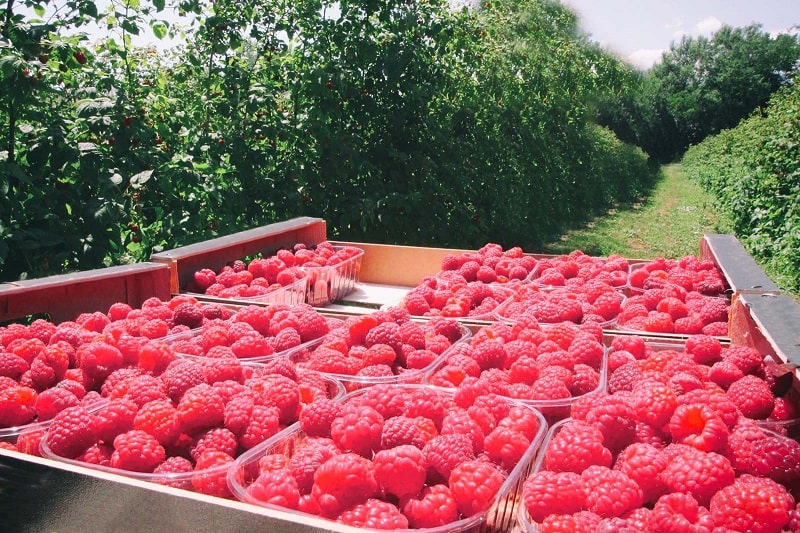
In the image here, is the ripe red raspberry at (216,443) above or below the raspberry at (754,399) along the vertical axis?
below

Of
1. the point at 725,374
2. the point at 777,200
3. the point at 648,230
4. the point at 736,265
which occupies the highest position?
the point at 777,200

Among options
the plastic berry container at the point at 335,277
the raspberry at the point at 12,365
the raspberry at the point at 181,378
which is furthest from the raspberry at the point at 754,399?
the plastic berry container at the point at 335,277

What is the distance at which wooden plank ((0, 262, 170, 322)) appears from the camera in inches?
84.6

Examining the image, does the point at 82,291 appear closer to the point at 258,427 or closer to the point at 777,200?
the point at 258,427

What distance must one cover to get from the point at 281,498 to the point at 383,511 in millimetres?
188

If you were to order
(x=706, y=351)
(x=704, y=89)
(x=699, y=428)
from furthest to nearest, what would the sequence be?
(x=704, y=89) < (x=706, y=351) < (x=699, y=428)

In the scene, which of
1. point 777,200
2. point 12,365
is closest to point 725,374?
point 12,365

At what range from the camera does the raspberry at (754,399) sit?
149cm

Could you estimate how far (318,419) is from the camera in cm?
136

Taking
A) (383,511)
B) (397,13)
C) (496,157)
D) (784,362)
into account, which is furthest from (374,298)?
(496,157)

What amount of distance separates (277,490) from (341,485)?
120mm

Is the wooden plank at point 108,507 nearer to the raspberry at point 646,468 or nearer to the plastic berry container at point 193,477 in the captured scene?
the plastic berry container at point 193,477

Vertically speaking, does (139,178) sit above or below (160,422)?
above

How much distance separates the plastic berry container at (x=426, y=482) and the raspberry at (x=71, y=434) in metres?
0.35
